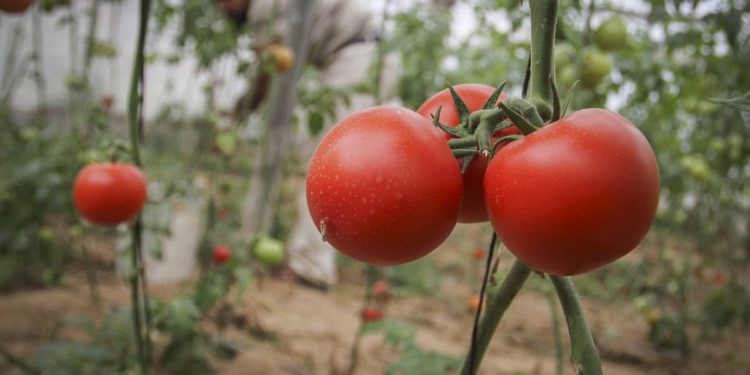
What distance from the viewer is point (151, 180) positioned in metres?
2.00

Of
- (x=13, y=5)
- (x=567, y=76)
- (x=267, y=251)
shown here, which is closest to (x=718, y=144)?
(x=567, y=76)

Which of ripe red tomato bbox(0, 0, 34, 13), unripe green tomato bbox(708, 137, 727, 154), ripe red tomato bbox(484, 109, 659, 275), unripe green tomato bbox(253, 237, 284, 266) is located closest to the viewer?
ripe red tomato bbox(484, 109, 659, 275)

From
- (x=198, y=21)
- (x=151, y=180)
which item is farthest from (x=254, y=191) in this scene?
(x=198, y=21)

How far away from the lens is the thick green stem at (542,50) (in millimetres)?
Result: 411

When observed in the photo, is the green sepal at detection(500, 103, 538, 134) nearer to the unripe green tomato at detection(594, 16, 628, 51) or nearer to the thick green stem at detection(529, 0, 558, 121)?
the thick green stem at detection(529, 0, 558, 121)

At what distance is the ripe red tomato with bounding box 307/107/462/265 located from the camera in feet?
1.38

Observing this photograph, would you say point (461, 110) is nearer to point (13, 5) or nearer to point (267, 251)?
point (13, 5)

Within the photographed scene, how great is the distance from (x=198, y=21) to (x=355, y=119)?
229cm

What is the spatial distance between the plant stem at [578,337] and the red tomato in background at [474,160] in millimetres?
99

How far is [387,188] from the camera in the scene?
0.42 metres

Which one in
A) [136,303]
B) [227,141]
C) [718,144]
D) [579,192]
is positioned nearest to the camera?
[579,192]

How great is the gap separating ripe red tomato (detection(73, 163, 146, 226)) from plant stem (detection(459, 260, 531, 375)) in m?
0.68

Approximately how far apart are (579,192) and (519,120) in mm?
71

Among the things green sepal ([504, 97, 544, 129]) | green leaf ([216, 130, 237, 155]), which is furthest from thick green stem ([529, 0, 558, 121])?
green leaf ([216, 130, 237, 155])
